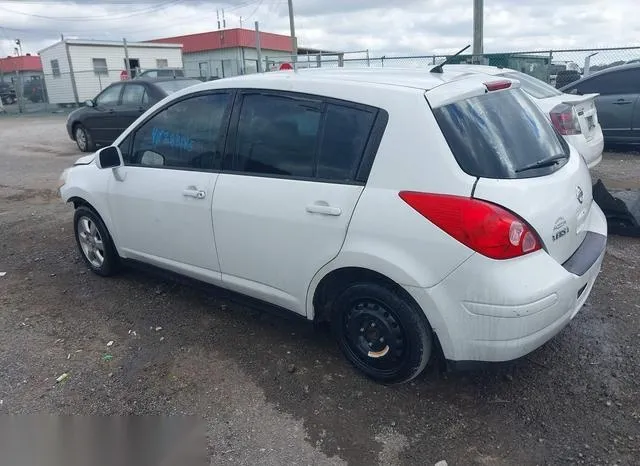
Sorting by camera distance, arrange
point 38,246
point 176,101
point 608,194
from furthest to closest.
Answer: point 38,246, point 608,194, point 176,101

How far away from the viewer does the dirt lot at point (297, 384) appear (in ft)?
8.88

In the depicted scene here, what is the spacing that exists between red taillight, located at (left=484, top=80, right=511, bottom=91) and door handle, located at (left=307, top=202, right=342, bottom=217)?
44.8 inches

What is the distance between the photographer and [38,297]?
4.71 m

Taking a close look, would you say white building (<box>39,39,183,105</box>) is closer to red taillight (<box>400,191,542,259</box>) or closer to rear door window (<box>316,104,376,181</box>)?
rear door window (<box>316,104,376,181</box>)

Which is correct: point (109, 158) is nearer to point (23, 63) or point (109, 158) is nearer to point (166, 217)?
point (166, 217)

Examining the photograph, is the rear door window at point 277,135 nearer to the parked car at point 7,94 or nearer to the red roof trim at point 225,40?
the parked car at point 7,94

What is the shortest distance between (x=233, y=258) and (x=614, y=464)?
237 centimetres

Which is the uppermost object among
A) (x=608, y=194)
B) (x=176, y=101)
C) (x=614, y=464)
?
(x=176, y=101)

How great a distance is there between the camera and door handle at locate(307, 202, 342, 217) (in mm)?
2949

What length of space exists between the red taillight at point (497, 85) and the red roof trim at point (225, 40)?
37.1m

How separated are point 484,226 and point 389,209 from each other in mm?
486

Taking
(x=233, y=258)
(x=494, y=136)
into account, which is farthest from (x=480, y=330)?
(x=233, y=258)

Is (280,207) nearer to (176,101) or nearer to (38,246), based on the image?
(176,101)

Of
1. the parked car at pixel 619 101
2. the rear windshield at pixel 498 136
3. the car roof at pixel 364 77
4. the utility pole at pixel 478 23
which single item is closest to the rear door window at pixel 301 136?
the car roof at pixel 364 77
